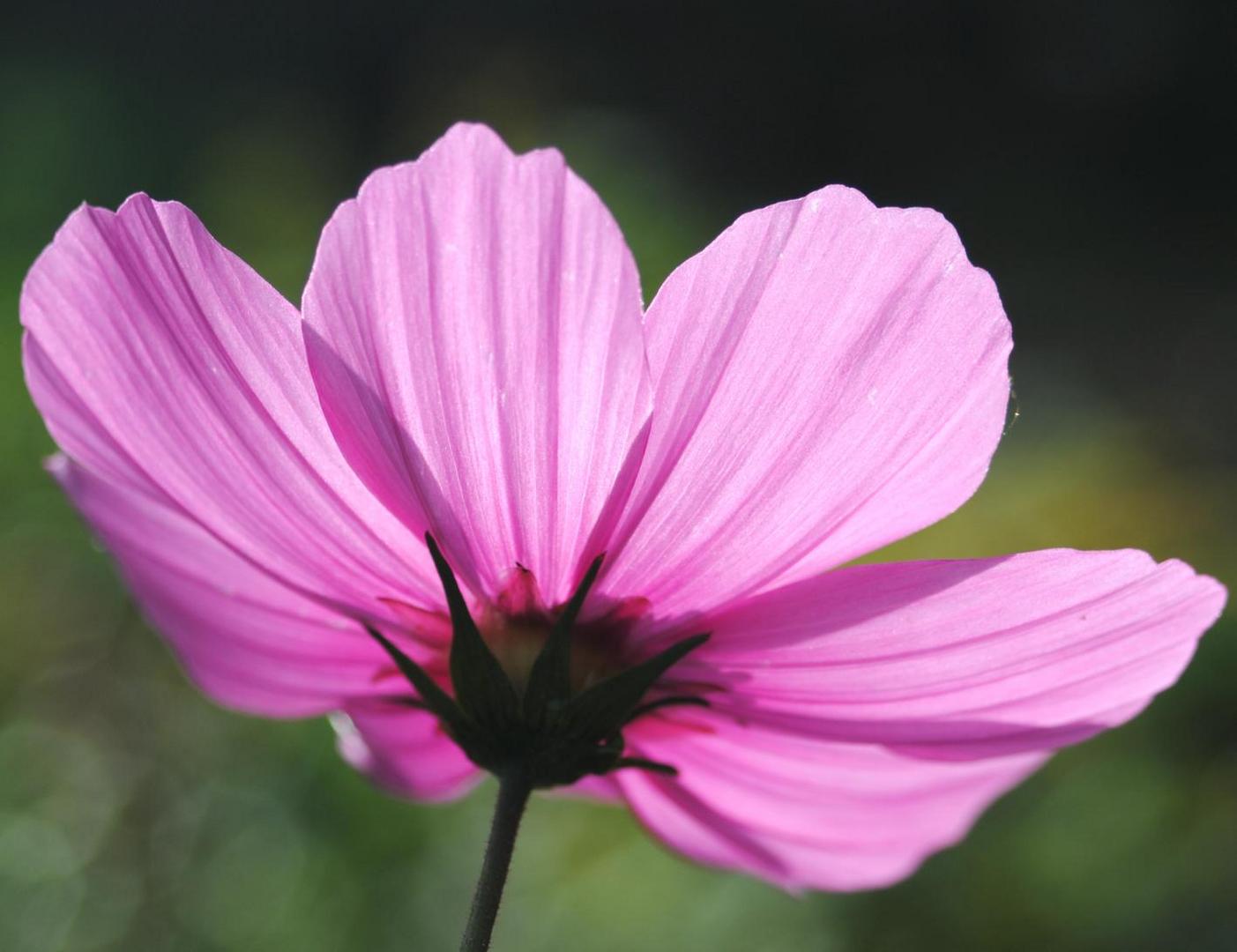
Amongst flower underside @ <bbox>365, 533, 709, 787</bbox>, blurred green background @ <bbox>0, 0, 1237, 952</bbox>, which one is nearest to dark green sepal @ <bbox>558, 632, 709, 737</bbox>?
flower underside @ <bbox>365, 533, 709, 787</bbox>

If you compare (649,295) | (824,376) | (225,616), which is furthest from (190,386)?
(649,295)

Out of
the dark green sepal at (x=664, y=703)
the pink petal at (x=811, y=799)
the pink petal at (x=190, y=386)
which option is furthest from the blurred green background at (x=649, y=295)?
the pink petal at (x=190, y=386)

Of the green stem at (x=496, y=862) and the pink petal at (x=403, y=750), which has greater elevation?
the green stem at (x=496, y=862)

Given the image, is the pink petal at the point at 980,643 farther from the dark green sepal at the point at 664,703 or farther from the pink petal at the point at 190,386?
the pink petal at the point at 190,386

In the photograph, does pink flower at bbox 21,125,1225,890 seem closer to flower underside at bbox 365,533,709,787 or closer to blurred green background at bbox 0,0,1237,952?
flower underside at bbox 365,533,709,787

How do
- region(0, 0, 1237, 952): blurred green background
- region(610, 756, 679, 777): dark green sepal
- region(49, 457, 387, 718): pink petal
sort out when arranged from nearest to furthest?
region(49, 457, 387, 718): pink petal < region(610, 756, 679, 777): dark green sepal < region(0, 0, 1237, 952): blurred green background

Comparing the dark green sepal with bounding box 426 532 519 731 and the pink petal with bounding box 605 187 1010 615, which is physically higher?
the pink petal with bounding box 605 187 1010 615

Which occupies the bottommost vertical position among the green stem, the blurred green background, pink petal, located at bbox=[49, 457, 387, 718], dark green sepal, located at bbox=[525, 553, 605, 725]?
the blurred green background

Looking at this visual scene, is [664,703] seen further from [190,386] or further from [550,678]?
[190,386]
